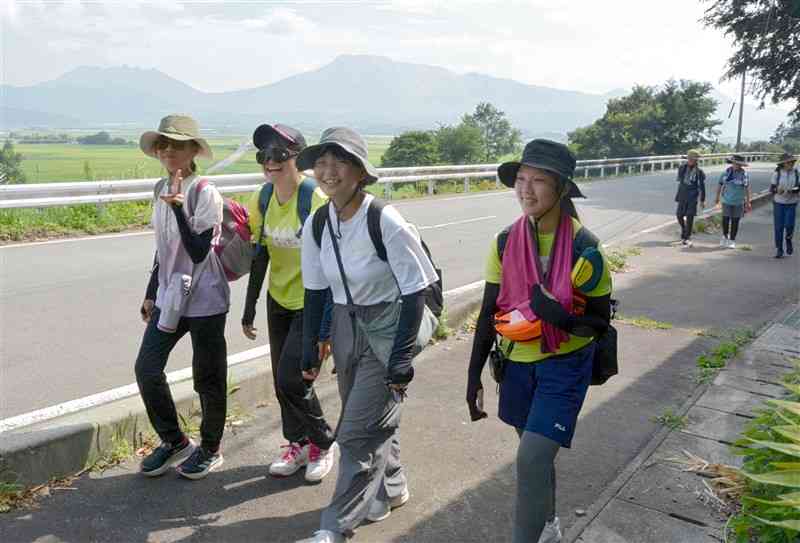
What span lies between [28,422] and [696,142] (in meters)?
57.6

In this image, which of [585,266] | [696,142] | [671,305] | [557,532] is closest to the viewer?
[585,266]

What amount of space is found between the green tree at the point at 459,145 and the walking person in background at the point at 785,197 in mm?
30112

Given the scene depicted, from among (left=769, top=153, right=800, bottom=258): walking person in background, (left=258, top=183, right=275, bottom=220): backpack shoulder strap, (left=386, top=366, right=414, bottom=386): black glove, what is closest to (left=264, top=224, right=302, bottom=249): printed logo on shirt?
(left=258, top=183, right=275, bottom=220): backpack shoulder strap

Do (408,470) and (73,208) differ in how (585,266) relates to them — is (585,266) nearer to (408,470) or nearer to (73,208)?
(408,470)

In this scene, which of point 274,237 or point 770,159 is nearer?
point 274,237

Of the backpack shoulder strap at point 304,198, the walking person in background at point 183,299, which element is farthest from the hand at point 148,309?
the backpack shoulder strap at point 304,198

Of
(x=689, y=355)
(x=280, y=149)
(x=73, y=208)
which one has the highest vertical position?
(x=280, y=149)

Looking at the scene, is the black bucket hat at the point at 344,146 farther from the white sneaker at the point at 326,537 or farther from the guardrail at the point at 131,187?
the guardrail at the point at 131,187

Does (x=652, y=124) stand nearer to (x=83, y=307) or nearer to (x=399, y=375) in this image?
(x=83, y=307)

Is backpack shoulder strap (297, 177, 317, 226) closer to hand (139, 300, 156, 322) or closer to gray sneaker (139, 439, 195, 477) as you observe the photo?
hand (139, 300, 156, 322)

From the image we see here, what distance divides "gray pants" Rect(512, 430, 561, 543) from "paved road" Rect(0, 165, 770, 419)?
3.31 m

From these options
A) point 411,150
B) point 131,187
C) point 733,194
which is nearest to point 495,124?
point 411,150

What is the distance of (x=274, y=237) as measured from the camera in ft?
12.6

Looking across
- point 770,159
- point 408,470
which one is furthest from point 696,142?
point 408,470
